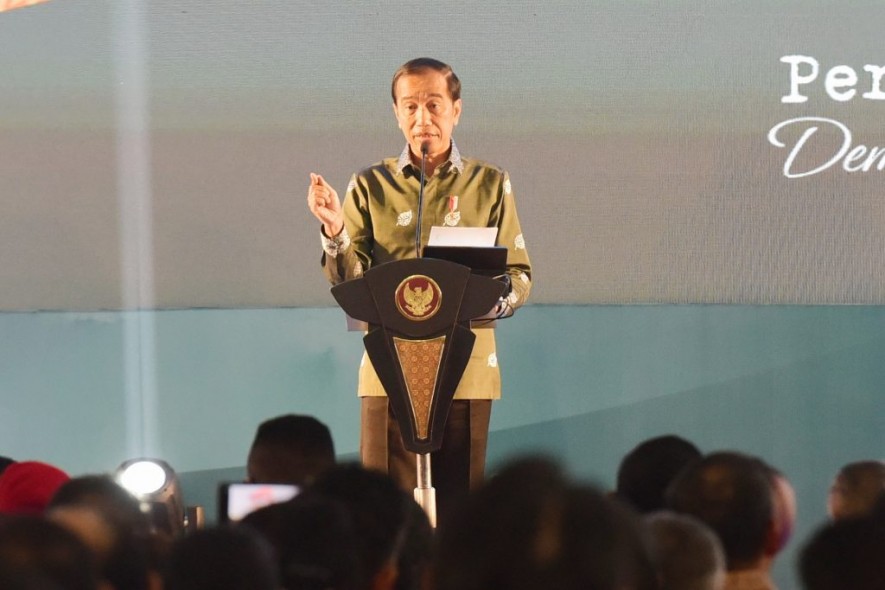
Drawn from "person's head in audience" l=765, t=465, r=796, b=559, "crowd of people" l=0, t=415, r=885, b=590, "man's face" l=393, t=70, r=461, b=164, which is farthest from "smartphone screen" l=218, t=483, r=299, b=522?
"man's face" l=393, t=70, r=461, b=164

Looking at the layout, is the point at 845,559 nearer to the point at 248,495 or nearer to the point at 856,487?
the point at 856,487

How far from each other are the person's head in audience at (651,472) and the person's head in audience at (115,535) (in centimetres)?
98

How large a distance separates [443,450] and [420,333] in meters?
0.48

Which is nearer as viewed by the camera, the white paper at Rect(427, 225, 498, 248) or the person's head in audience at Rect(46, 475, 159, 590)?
the person's head in audience at Rect(46, 475, 159, 590)

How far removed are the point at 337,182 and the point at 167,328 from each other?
Answer: 2.88ft

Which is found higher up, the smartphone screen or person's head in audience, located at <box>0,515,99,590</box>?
person's head in audience, located at <box>0,515,99,590</box>

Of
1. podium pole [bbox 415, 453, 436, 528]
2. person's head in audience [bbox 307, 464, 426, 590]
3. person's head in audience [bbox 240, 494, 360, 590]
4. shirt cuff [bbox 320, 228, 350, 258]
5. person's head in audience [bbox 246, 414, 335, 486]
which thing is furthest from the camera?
shirt cuff [bbox 320, 228, 350, 258]

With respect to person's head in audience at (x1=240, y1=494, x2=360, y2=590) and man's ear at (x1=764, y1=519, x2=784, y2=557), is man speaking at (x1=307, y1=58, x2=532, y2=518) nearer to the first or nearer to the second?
man's ear at (x1=764, y1=519, x2=784, y2=557)

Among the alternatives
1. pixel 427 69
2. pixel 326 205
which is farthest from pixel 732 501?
pixel 427 69

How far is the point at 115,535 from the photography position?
2.36m

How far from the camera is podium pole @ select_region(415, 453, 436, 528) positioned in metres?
3.88

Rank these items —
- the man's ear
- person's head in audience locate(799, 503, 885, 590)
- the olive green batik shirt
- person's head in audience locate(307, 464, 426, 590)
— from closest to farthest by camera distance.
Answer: person's head in audience locate(799, 503, 885, 590)
person's head in audience locate(307, 464, 426, 590)
the man's ear
the olive green batik shirt

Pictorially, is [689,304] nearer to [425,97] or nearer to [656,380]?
[656,380]

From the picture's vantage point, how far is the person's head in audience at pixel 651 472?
9.97 ft
